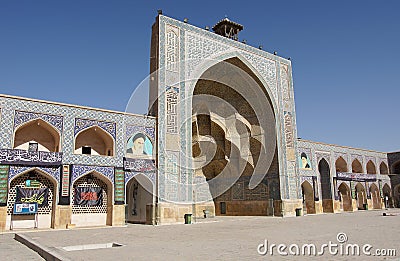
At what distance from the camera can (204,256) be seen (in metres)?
5.73

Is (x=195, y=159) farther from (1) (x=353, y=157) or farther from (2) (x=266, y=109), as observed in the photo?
(1) (x=353, y=157)

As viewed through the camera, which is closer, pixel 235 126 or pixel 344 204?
pixel 235 126

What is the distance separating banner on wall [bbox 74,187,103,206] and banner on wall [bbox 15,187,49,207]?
114 cm

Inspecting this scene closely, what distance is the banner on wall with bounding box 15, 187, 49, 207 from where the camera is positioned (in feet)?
41.5

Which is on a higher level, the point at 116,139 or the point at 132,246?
the point at 116,139

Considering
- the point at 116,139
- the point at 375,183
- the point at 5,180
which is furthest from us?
the point at 375,183

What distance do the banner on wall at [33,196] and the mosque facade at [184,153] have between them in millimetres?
35

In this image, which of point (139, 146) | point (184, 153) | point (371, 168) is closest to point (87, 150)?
point (139, 146)

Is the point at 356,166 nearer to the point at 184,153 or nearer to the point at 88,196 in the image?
the point at 184,153

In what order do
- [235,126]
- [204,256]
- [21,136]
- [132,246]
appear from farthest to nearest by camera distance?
[235,126] → [21,136] → [132,246] → [204,256]

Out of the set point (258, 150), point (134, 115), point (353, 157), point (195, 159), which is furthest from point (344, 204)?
point (134, 115)

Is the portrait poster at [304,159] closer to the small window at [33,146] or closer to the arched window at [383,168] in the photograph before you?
the arched window at [383,168]

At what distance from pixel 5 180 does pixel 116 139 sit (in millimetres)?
4310

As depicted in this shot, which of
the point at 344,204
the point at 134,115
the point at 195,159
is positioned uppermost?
the point at 134,115
